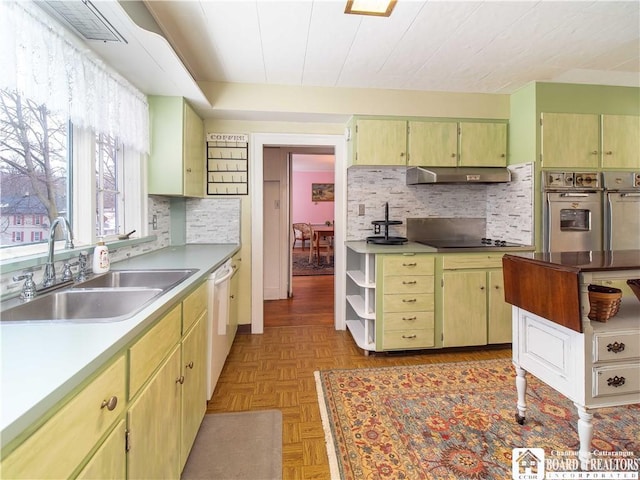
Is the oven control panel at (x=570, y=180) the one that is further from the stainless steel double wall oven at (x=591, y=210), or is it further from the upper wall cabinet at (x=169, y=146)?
the upper wall cabinet at (x=169, y=146)

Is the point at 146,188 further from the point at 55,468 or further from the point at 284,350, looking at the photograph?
the point at 55,468

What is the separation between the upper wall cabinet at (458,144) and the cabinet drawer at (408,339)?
1500mm

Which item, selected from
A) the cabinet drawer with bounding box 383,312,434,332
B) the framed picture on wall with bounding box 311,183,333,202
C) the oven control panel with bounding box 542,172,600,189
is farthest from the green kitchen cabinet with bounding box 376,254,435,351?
the framed picture on wall with bounding box 311,183,333,202

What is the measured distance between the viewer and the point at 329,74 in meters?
2.61

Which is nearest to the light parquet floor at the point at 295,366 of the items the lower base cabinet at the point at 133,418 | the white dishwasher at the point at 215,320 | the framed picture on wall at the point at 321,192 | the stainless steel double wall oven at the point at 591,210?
the white dishwasher at the point at 215,320

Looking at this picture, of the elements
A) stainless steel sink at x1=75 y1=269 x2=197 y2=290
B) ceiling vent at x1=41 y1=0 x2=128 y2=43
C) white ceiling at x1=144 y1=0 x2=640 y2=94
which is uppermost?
white ceiling at x1=144 y1=0 x2=640 y2=94

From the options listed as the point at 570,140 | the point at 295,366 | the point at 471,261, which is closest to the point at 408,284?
the point at 471,261

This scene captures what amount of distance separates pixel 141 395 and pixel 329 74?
2.52 meters

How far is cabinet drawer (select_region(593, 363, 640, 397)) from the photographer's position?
4.46ft

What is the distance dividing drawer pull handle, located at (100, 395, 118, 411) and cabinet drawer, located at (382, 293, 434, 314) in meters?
2.12

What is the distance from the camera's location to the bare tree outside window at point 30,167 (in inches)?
52.9

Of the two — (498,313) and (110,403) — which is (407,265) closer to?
(498,313)

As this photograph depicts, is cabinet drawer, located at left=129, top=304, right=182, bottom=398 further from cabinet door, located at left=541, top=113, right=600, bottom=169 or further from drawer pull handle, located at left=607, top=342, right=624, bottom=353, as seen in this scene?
cabinet door, located at left=541, top=113, right=600, bottom=169

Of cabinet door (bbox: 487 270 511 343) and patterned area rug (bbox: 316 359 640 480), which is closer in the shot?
patterned area rug (bbox: 316 359 640 480)
